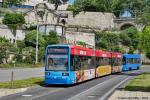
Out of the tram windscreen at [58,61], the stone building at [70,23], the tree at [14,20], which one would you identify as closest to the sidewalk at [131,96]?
the tram windscreen at [58,61]

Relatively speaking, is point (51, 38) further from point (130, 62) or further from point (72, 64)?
point (72, 64)

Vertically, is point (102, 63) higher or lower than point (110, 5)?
lower

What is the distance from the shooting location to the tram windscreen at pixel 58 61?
111 ft

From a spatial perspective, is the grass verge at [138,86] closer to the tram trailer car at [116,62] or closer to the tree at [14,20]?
the tram trailer car at [116,62]

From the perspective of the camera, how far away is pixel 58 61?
33781mm

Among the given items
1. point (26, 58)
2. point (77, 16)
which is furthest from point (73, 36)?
point (26, 58)

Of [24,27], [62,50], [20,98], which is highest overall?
[24,27]

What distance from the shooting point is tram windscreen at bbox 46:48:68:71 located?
3372cm

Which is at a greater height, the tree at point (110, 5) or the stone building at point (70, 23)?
the tree at point (110, 5)

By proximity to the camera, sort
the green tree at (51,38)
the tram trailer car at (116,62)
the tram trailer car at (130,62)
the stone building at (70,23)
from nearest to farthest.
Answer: the tram trailer car at (116,62)
the tram trailer car at (130,62)
the green tree at (51,38)
the stone building at (70,23)

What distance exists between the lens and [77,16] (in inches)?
5148

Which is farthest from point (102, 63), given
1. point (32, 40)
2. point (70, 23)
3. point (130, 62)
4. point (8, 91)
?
point (70, 23)

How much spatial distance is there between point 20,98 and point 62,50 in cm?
931

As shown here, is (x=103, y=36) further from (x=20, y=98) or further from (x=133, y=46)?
(x=20, y=98)
